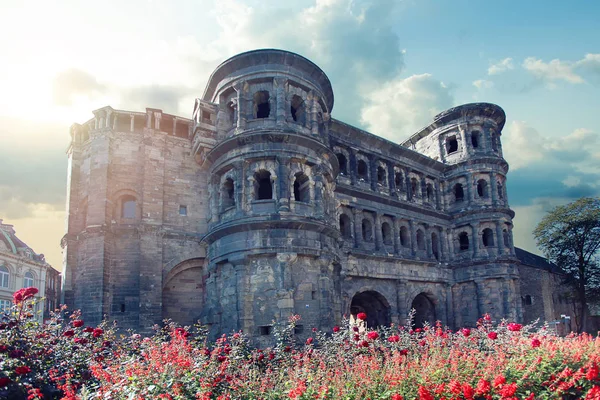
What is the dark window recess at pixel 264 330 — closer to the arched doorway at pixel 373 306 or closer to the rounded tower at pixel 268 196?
the rounded tower at pixel 268 196

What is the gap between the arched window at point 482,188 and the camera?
3005 centimetres

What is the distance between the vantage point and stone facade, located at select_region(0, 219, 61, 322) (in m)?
38.9

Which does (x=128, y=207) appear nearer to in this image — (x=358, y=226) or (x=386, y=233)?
(x=358, y=226)

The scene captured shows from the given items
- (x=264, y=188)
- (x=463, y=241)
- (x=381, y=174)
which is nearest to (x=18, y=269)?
→ (x=264, y=188)

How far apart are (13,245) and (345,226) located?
31.9 metres

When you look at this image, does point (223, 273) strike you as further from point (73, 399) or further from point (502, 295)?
point (502, 295)

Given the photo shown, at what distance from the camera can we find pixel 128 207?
67.3 feet

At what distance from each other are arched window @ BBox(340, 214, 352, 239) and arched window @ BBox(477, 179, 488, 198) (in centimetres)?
1076

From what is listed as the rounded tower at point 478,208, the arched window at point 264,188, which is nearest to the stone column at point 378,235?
the rounded tower at point 478,208

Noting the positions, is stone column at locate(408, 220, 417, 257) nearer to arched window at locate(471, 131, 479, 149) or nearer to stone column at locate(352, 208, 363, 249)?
stone column at locate(352, 208, 363, 249)

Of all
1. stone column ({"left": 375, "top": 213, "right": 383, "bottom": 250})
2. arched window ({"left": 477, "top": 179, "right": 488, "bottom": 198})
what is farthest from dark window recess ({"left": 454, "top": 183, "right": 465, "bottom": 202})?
stone column ({"left": 375, "top": 213, "right": 383, "bottom": 250})

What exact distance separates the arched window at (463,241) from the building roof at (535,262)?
824cm

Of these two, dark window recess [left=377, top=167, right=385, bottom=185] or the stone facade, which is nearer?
dark window recess [left=377, top=167, right=385, bottom=185]

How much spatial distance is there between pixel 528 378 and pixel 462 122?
82.4 ft
